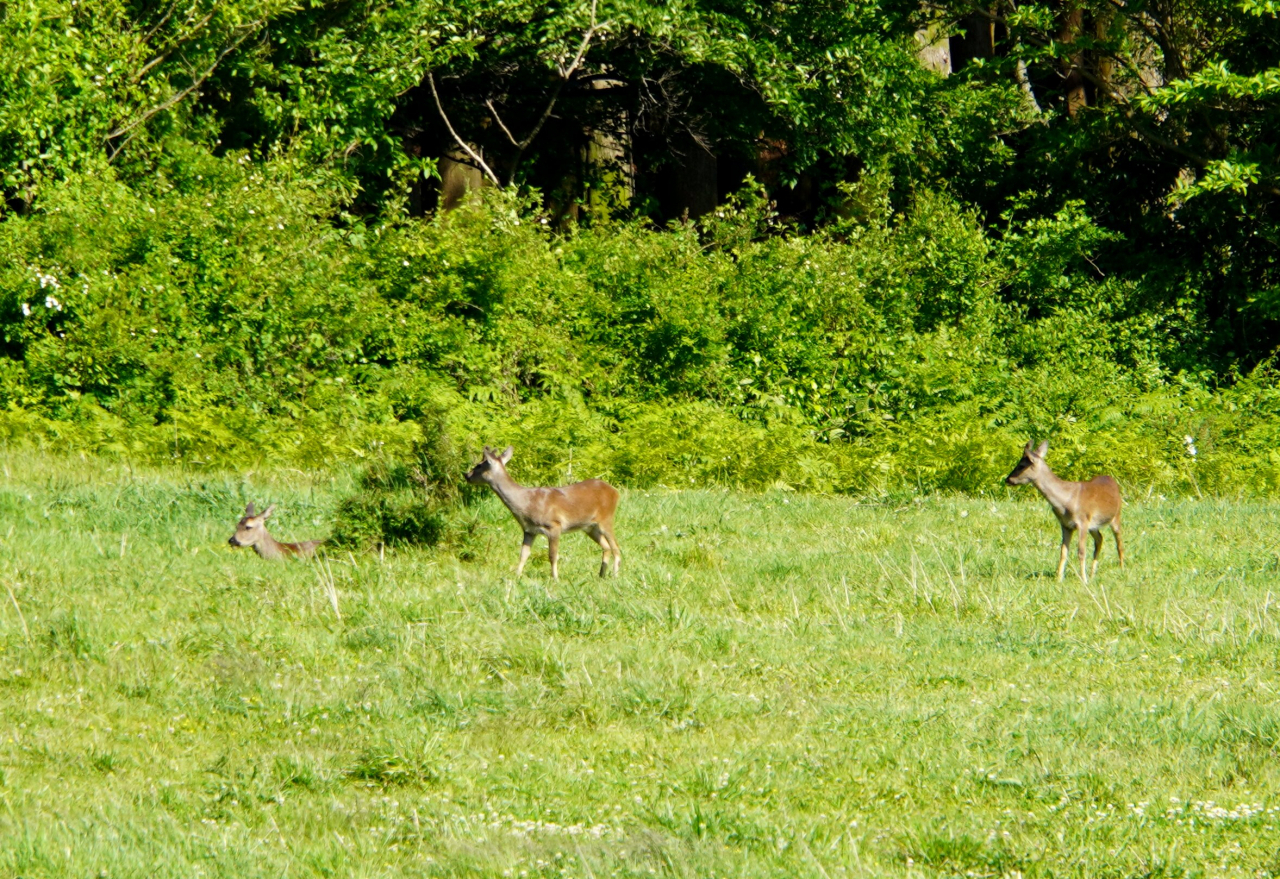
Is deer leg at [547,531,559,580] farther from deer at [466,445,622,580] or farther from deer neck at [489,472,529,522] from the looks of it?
deer neck at [489,472,529,522]

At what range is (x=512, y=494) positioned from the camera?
35.5 ft

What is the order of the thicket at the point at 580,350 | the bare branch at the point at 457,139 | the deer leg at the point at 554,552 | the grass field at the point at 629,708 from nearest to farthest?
the grass field at the point at 629,708 → the deer leg at the point at 554,552 → the thicket at the point at 580,350 → the bare branch at the point at 457,139

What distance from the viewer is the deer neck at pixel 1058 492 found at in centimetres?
1131

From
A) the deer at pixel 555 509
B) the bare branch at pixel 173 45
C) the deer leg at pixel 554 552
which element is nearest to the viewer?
the deer leg at pixel 554 552

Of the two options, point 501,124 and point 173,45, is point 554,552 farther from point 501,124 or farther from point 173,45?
point 501,124

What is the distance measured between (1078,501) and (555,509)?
12.1ft

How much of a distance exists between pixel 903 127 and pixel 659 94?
13.3 feet

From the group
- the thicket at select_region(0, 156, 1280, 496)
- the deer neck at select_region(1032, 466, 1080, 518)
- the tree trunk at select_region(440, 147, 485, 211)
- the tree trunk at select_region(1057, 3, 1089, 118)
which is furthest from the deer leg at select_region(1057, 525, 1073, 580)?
the tree trunk at select_region(440, 147, 485, 211)

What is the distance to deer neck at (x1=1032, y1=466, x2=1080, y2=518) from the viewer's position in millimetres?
11312

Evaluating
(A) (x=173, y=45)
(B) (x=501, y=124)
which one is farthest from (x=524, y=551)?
(B) (x=501, y=124)

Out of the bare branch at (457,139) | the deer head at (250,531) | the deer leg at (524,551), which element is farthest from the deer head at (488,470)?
the bare branch at (457,139)

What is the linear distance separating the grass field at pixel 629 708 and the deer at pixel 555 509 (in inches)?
9.5

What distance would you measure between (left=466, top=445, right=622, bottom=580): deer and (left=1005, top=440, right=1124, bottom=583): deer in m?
3.05

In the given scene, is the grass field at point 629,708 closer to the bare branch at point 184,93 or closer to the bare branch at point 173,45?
the bare branch at point 184,93
